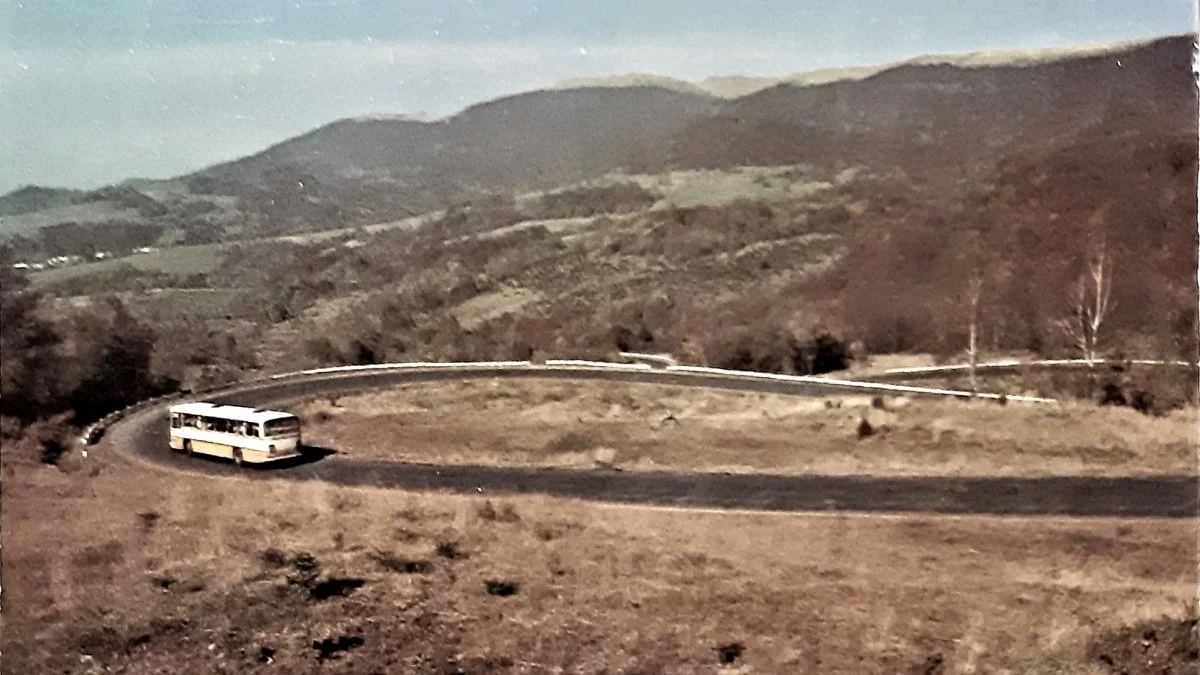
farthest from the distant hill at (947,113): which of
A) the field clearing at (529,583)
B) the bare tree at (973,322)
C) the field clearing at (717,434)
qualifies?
the field clearing at (529,583)

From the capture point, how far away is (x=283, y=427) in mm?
4895

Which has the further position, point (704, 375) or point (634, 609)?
point (704, 375)

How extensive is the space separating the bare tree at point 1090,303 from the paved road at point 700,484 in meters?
0.72

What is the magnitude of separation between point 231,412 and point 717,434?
2.47 m

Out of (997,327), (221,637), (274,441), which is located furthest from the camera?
(997,327)

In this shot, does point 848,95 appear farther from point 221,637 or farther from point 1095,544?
point 221,637

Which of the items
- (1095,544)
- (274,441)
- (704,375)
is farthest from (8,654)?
(1095,544)

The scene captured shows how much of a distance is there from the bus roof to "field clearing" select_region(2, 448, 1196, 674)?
0.34 metres

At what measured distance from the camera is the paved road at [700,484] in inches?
195

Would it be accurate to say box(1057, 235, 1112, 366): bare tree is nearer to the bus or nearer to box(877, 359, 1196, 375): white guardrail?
box(877, 359, 1196, 375): white guardrail

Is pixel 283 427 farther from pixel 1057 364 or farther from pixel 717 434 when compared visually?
pixel 1057 364

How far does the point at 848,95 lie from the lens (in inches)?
197

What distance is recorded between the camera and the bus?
4844mm

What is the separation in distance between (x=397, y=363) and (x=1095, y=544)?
367 cm
